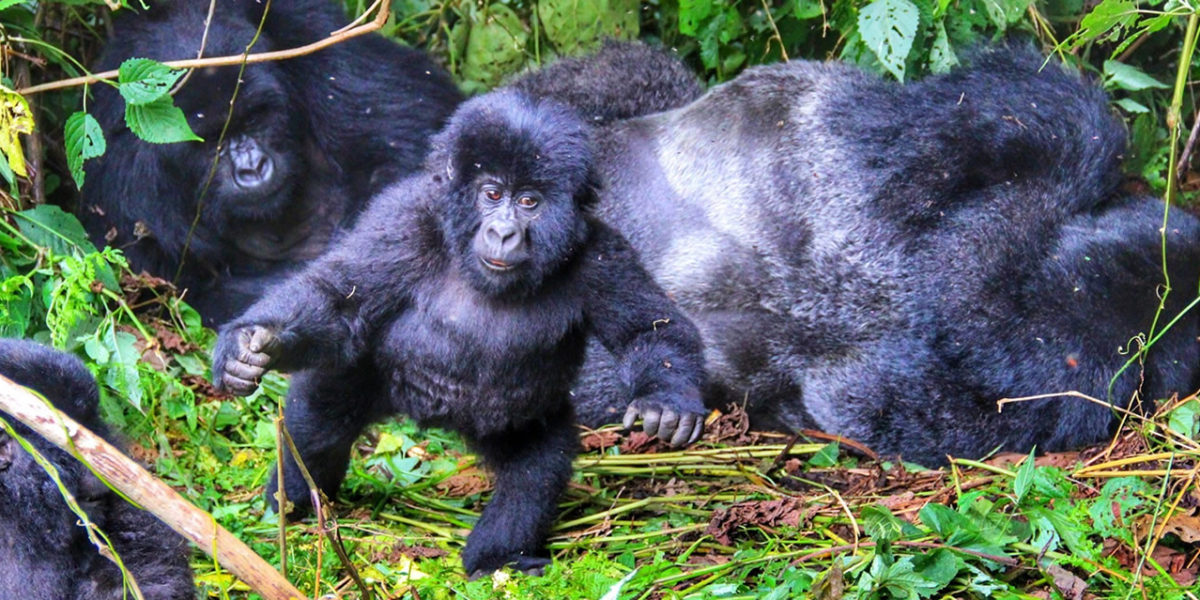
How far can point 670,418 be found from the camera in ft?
9.63

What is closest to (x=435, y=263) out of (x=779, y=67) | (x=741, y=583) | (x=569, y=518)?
(x=569, y=518)

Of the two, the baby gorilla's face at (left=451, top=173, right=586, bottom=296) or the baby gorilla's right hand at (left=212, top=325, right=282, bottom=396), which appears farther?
the baby gorilla's face at (left=451, top=173, right=586, bottom=296)

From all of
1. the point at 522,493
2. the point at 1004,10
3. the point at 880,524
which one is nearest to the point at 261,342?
the point at 522,493

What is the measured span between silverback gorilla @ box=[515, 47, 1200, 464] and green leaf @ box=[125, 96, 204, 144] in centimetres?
157

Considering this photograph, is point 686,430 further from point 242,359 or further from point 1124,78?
point 1124,78

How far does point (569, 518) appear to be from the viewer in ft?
11.7

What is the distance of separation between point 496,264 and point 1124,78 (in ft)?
8.56

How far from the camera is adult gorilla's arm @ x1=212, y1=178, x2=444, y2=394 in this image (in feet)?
9.69

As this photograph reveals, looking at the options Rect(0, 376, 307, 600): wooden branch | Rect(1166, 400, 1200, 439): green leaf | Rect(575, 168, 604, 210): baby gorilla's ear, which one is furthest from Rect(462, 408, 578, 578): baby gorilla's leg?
Rect(1166, 400, 1200, 439): green leaf

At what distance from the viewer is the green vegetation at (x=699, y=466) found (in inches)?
118

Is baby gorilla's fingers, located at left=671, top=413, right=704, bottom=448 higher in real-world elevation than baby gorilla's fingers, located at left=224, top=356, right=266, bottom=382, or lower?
lower

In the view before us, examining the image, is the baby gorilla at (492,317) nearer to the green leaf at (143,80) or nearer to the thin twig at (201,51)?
the green leaf at (143,80)

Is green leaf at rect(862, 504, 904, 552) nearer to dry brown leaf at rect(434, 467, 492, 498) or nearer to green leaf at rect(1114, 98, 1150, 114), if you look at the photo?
dry brown leaf at rect(434, 467, 492, 498)

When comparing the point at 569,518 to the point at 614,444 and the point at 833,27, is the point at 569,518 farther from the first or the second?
the point at 833,27
